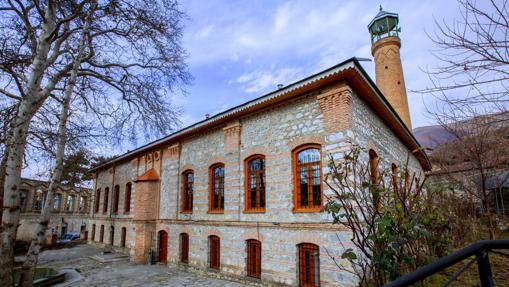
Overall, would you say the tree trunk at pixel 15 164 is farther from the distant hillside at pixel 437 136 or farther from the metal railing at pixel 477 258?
the distant hillside at pixel 437 136

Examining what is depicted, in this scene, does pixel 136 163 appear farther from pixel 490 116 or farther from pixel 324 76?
pixel 490 116

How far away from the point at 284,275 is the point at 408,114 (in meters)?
18.0

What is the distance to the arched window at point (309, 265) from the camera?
7160 mm

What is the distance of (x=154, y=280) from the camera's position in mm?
9586

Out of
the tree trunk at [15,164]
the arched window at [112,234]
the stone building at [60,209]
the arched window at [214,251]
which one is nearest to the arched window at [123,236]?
the arched window at [112,234]

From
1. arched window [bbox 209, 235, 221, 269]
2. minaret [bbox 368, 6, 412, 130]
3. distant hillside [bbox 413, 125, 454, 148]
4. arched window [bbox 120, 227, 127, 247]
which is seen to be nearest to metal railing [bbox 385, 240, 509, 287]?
distant hillside [bbox 413, 125, 454, 148]

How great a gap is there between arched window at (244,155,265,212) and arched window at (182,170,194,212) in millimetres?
3649

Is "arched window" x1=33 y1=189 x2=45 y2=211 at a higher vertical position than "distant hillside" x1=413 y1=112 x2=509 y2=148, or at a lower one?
lower

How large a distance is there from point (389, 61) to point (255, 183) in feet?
59.0

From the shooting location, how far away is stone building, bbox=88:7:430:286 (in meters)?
7.25

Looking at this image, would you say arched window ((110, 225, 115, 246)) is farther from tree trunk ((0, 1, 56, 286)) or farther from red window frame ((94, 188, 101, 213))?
tree trunk ((0, 1, 56, 286))

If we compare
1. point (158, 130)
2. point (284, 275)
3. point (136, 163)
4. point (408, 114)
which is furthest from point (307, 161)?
point (408, 114)

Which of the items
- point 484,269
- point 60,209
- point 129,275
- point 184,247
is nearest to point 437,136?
point 184,247

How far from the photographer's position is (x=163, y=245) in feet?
42.1
